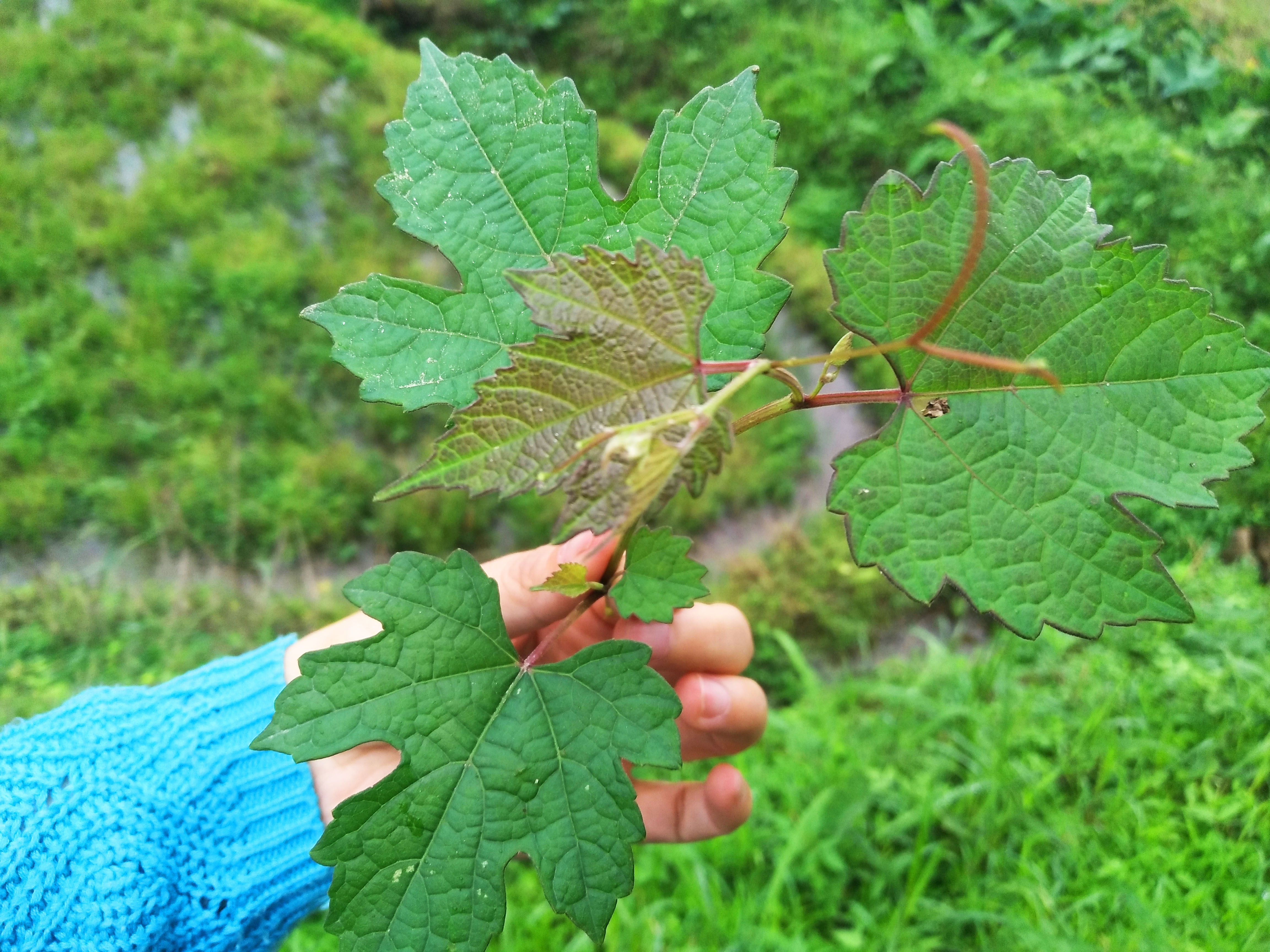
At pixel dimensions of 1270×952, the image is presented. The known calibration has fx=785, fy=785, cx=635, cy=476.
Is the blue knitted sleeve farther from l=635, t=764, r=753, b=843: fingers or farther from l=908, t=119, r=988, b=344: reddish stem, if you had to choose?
l=908, t=119, r=988, b=344: reddish stem

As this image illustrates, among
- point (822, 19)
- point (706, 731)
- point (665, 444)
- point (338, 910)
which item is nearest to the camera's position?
point (665, 444)

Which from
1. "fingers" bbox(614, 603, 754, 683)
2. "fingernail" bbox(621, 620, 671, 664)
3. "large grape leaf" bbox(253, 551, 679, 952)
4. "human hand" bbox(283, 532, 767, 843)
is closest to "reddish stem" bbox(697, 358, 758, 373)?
"large grape leaf" bbox(253, 551, 679, 952)

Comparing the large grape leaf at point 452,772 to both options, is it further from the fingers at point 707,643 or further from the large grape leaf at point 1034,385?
the fingers at point 707,643

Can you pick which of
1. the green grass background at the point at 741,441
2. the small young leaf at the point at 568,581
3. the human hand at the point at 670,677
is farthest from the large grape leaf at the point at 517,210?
the green grass background at the point at 741,441

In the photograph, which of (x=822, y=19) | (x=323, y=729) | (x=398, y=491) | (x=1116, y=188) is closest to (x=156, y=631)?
(x=323, y=729)

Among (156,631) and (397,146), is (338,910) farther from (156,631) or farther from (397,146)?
(156,631)

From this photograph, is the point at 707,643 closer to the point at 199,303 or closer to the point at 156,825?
the point at 156,825
